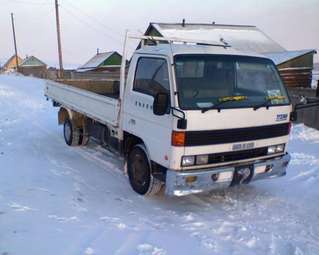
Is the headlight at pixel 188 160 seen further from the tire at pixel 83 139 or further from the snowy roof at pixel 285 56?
→ the snowy roof at pixel 285 56

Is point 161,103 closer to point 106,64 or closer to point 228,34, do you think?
point 228,34

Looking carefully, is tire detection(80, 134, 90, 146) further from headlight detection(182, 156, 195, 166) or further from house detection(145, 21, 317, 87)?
house detection(145, 21, 317, 87)

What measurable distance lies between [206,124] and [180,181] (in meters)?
0.82

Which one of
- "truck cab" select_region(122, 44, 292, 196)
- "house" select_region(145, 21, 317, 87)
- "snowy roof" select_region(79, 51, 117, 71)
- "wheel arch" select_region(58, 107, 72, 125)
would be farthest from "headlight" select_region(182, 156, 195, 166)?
"snowy roof" select_region(79, 51, 117, 71)

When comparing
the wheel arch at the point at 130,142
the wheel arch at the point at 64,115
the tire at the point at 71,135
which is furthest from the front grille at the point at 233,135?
the wheel arch at the point at 64,115

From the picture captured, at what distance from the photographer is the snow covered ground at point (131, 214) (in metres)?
4.21

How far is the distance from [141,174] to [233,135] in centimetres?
160

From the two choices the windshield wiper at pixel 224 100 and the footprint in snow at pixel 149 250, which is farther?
the windshield wiper at pixel 224 100

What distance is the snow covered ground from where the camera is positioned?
4207 millimetres

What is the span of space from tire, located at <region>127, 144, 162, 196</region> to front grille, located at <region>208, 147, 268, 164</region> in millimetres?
937

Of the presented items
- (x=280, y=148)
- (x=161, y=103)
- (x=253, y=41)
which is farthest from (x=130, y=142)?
(x=253, y=41)

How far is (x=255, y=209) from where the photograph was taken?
5.45 meters

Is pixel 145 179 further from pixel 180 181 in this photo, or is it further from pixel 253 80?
pixel 253 80

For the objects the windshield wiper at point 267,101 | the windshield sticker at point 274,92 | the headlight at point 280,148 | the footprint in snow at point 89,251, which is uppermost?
the windshield sticker at point 274,92
